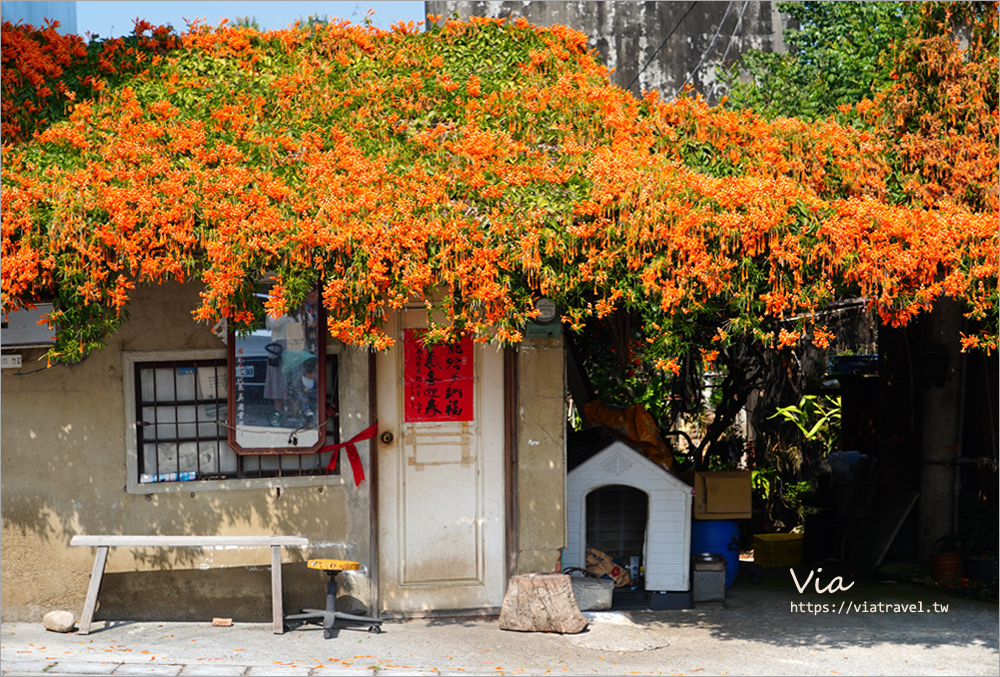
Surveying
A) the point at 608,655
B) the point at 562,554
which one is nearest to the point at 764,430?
the point at 562,554

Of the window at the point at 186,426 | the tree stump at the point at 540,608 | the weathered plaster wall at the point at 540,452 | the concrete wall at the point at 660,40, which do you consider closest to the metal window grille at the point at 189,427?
the window at the point at 186,426

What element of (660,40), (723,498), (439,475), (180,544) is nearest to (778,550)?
(723,498)

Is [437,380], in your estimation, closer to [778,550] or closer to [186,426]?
[186,426]

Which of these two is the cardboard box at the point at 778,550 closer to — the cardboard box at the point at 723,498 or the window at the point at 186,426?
the cardboard box at the point at 723,498

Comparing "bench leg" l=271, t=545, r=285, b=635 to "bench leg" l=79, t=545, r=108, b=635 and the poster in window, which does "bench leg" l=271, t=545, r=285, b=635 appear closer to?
"bench leg" l=79, t=545, r=108, b=635

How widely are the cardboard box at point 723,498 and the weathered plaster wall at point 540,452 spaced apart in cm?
175

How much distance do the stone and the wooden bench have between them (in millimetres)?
89

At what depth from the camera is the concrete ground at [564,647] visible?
6766 mm

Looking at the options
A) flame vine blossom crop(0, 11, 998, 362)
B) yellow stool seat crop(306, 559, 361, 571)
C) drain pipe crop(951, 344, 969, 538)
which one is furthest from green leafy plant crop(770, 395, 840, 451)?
yellow stool seat crop(306, 559, 361, 571)

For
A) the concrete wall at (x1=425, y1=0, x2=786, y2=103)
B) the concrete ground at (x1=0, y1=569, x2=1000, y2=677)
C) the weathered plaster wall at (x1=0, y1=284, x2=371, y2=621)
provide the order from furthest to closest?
1. the concrete wall at (x1=425, y1=0, x2=786, y2=103)
2. the weathered plaster wall at (x1=0, y1=284, x2=371, y2=621)
3. the concrete ground at (x1=0, y1=569, x2=1000, y2=677)

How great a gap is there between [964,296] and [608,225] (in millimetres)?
2602

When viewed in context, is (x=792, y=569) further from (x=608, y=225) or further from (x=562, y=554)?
(x=608, y=225)

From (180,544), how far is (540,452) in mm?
3034

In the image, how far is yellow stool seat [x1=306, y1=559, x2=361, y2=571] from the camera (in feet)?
24.0
